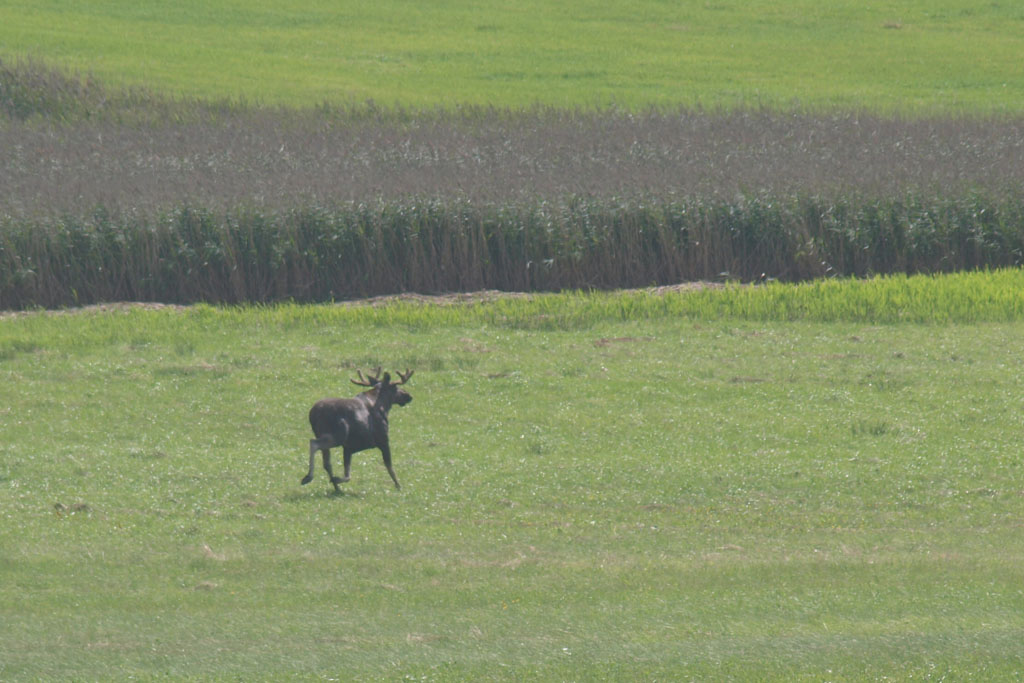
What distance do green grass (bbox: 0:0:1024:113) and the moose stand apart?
2764 cm

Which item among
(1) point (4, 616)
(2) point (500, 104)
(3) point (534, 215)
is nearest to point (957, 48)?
(2) point (500, 104)

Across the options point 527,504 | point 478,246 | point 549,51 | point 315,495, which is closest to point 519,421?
point 527,504

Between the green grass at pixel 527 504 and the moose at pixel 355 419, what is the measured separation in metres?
0.59

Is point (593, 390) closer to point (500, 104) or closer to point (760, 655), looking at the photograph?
point (760, 655)

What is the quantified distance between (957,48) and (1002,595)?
144 ft

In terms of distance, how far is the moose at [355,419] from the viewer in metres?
9.59

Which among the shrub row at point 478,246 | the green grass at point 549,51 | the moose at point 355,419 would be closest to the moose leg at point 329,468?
the moose at point 355,419

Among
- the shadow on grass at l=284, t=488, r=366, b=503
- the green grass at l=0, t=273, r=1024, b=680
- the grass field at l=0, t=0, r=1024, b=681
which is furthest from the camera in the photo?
the shadow on grass at l=284, t=488, r=366, b=503

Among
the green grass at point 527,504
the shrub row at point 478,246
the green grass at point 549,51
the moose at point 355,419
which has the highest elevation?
the green grass at point 549,51

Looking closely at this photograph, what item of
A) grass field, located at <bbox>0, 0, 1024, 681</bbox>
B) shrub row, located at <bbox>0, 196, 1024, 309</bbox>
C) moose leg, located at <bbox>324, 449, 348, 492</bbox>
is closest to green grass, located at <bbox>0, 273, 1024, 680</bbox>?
grass field, located at <bbox>0, 0, 1024, 681</bbox>

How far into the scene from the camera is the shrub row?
865 inches

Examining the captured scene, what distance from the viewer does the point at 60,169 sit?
26.0m

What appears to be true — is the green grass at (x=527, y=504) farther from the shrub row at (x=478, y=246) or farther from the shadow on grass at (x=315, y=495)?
the shrub row at (x=478, y=246)

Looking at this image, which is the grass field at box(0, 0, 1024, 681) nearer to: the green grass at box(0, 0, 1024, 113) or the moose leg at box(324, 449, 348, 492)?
the moose leg at box(324, 449, 348, 492)
